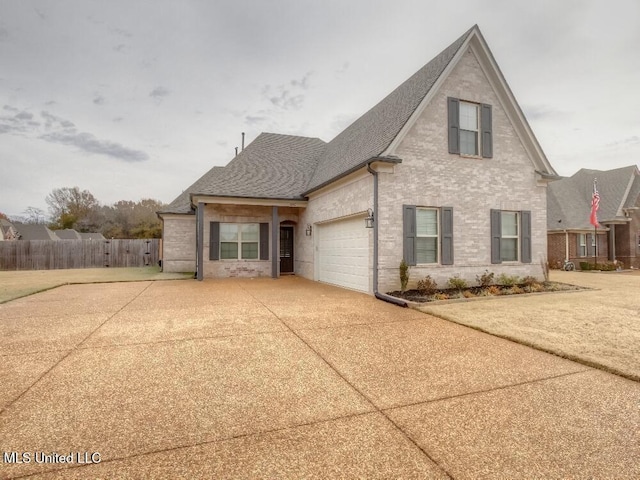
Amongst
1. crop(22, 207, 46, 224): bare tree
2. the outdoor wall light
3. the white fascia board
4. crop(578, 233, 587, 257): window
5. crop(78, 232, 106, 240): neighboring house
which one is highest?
crop(22, 207, 46, 224): bare tree

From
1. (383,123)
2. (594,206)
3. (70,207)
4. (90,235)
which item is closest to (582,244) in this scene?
(594,206)

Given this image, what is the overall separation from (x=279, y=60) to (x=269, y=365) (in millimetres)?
→ 12924

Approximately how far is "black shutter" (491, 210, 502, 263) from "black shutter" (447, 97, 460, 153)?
2388mm

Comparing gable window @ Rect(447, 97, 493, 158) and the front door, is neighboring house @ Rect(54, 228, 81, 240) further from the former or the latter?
gable window @ Rect(447, 97, 493, 158)

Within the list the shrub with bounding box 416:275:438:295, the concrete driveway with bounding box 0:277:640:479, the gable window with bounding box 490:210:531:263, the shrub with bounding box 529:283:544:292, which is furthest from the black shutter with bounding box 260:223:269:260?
the shrub with bounding box 529:283:544:292

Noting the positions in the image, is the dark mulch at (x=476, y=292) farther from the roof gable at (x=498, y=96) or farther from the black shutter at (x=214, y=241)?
the black shutter at (x=214, y=241)

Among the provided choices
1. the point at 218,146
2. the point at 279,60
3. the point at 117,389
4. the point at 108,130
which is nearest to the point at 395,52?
the point at 279,60

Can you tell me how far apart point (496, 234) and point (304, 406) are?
9479 millimetres

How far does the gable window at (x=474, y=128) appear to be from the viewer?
1018 cm

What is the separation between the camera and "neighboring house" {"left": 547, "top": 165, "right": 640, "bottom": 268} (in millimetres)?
18906

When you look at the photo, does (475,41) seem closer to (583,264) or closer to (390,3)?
(390,3)

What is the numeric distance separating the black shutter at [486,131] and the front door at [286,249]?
28.0ft

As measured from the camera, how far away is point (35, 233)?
40406mm

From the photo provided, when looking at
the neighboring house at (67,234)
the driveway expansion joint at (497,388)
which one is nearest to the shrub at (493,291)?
the driveway expansion joint at (497,388)
